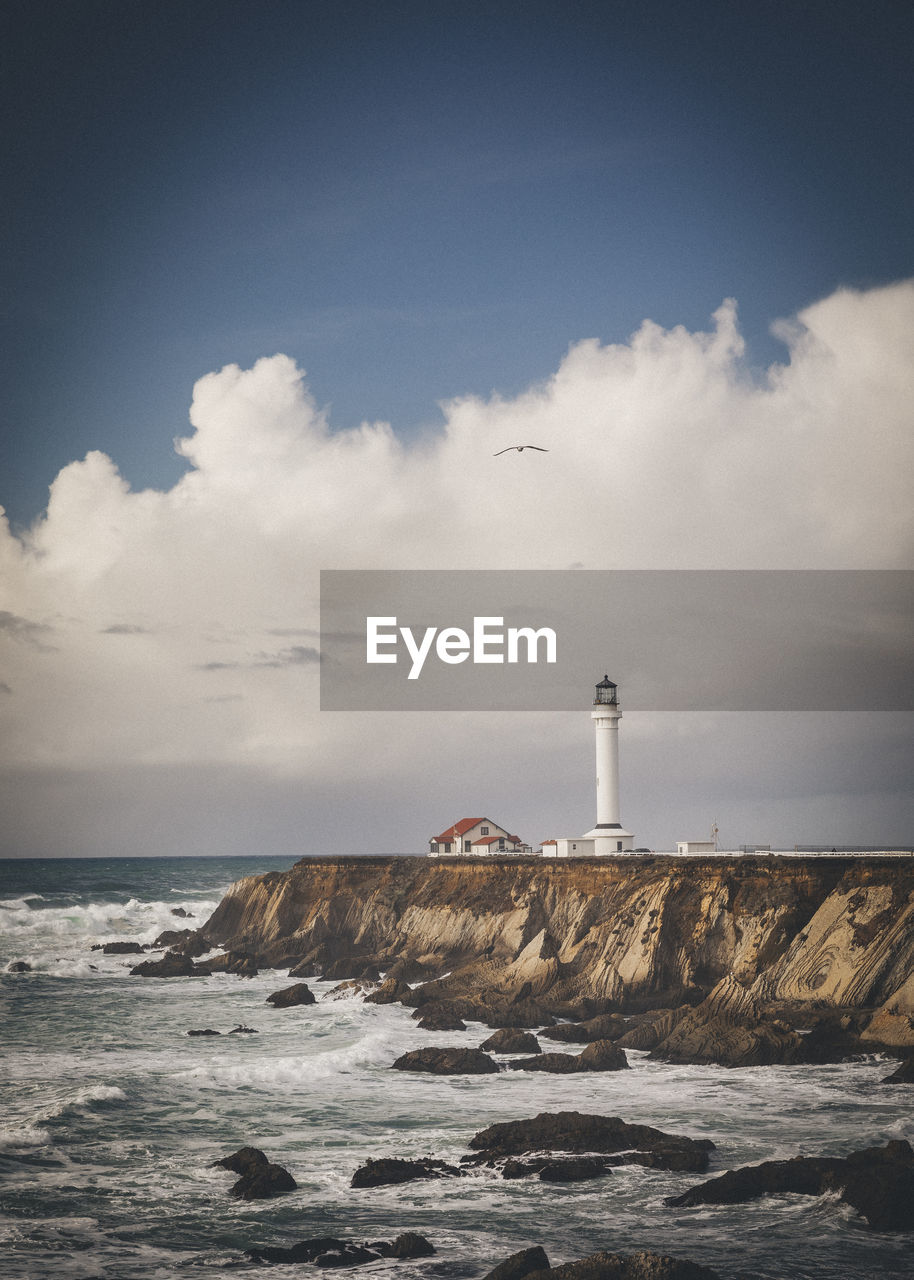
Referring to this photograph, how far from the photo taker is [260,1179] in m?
19.8

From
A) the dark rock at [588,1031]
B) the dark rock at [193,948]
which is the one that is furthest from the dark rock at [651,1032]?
the dark rock at [193,948]

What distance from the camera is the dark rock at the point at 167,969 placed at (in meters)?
51.5

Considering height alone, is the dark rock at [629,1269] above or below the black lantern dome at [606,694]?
below

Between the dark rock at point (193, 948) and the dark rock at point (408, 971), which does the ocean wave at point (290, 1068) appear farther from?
the dark rock at point (193, 948)

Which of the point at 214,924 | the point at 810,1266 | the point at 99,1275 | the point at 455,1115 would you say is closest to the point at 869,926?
the point at 455,1115

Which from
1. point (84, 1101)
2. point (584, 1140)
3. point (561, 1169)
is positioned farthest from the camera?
point (84, 1101)

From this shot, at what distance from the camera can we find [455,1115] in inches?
979

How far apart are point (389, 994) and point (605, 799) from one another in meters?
18.8

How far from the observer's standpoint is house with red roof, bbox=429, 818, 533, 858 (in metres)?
65.4

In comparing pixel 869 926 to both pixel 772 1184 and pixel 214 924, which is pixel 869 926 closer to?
pixel 772 1184

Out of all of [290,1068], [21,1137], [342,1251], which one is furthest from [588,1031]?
[342,1251]

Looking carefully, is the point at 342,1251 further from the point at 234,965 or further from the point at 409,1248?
the point at 234,965

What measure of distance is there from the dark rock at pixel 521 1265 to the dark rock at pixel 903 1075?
14651mm

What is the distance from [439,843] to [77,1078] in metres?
41.5
